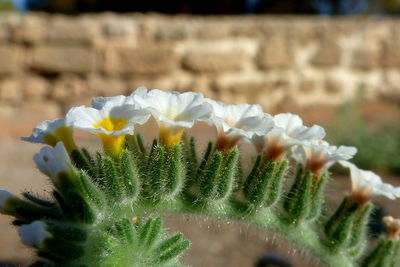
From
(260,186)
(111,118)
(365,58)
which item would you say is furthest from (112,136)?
(365,58)

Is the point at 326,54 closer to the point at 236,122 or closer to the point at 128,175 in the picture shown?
the point at 236,122

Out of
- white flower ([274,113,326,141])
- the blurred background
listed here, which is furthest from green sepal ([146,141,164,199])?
the blurred background

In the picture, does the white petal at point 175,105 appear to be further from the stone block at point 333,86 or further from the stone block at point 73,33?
the stone block at point 333,86

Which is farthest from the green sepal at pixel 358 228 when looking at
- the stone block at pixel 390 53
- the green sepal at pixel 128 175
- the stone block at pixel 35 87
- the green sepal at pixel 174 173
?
the stone block at pixel 390 53

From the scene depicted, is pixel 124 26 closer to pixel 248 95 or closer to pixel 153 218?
pixel 248 95

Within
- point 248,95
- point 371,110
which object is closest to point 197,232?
point 248,95

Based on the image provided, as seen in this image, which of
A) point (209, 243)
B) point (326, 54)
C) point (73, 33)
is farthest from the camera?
point (326, 54)
